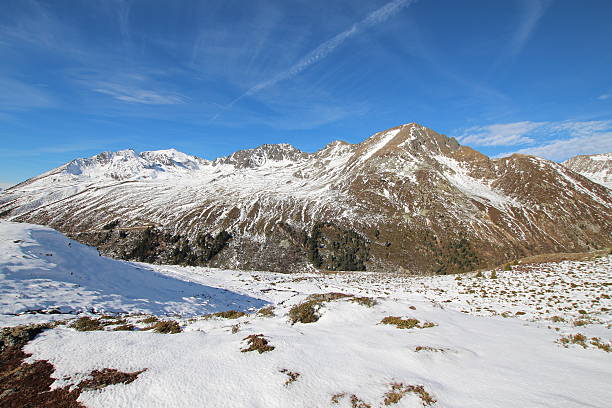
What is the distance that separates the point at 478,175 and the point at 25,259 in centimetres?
19732

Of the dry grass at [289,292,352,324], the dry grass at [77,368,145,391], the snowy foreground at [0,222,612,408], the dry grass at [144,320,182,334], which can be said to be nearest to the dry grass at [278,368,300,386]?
the snowy foreground at [0,222,612,408]

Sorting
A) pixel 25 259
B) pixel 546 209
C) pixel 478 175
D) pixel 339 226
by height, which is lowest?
pixel 25 259

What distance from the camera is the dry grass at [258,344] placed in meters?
10.6

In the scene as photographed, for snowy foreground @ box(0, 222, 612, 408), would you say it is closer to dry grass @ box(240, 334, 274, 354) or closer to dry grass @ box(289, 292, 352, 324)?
dry grass @ box(240, 334, 274, 354)

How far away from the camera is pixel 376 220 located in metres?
133

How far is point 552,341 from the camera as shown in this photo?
1199cm

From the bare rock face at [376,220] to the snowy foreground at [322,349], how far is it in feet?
294

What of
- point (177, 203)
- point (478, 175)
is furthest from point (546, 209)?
point (177, 203)

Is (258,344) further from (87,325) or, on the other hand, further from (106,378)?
(87,325)

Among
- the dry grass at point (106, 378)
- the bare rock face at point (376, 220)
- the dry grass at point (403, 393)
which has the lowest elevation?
the dry grass at point (106, 378)

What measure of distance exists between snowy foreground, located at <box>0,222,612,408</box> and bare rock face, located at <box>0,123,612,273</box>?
89575 mm

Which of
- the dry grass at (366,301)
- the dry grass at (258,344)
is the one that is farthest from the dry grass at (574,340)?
the dry grass at (258,344)

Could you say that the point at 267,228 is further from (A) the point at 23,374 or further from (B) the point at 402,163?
(A) the point at 23,374

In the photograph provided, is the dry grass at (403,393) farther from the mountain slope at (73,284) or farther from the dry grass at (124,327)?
the mountain slope at (73,284)
